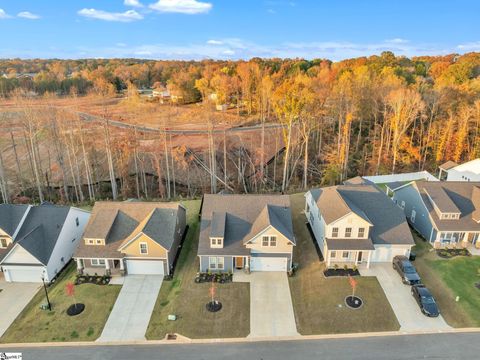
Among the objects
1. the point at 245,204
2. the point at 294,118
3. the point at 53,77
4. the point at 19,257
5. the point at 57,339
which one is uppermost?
the point at 53,77

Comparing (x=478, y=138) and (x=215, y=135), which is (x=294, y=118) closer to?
(x=215, y=135)

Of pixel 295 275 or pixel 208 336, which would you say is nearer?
pixel 208 336

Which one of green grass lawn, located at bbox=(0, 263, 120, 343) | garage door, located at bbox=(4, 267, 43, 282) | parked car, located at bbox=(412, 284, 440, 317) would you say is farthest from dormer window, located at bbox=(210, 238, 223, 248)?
parked car, located at bbox=(412, 284, 440, 317)

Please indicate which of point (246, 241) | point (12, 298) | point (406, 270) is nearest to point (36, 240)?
point (12, 298)

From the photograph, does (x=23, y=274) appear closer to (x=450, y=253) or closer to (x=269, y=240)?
(x=269, y=240)

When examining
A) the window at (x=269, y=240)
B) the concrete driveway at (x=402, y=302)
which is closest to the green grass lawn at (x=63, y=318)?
the window at (x=269, y=240)

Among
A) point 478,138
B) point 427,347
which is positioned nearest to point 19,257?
point 427,347

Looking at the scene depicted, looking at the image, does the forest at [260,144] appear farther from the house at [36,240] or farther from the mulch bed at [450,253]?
the mulch bed at [450,253]
